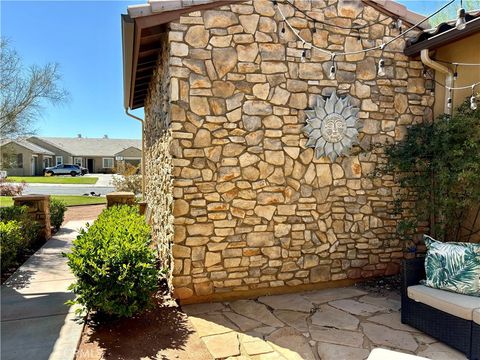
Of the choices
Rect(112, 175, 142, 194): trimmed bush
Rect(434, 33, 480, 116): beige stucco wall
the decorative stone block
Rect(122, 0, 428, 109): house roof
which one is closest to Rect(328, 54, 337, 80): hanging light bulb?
Rect(122, 0, 428, 109): house roof

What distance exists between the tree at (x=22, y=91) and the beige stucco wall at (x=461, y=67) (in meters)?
8.82

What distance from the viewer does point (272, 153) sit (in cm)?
469

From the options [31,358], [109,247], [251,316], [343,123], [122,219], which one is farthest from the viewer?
[122,219]

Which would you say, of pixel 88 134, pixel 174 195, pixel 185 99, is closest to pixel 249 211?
pixel 174 195

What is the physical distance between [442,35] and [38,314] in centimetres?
628

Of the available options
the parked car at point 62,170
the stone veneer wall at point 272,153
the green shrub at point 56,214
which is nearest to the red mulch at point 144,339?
the stone veneer wall at point 272,153

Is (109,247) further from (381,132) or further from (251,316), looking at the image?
(381,132)

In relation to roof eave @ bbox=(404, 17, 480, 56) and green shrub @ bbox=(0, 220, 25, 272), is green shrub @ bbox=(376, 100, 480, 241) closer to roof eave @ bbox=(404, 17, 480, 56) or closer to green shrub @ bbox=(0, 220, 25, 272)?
roof eave @ bbox=(404, 17, 480, 56)

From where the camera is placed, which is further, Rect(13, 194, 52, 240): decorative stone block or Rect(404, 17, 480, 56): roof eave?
Rect(13, 194, 52, 240): decorative stone block

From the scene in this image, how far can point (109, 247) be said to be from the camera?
12.2 feet

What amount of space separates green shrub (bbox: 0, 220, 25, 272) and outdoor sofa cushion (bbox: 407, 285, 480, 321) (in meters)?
6.03

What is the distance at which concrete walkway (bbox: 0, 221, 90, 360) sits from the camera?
323 centimetres

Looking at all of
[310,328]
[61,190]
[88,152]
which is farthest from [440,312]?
[88,152]

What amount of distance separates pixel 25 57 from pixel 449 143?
9.62 m
